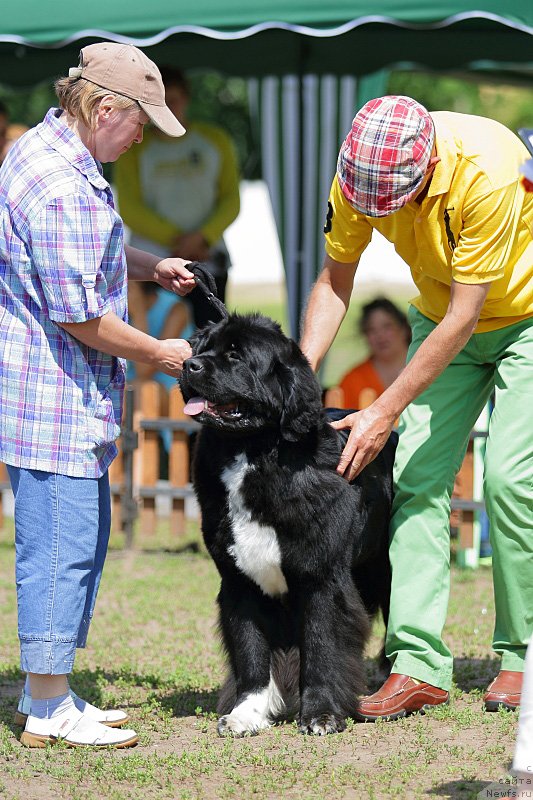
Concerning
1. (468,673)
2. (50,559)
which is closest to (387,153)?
(50,559)

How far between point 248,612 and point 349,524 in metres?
0.45

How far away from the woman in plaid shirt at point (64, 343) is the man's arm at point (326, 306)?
697 mm

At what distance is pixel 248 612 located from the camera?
3680 millimetres

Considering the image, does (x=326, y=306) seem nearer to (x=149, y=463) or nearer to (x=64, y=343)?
(x=64, y=343)

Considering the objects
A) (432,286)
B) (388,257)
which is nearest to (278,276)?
(388,257)

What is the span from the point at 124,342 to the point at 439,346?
1019 millimetres

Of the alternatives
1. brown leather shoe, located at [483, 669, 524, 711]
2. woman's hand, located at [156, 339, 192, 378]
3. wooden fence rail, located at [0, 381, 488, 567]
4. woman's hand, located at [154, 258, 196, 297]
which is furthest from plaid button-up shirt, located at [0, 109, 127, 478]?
wooden fence rail, located at [0, 381, 488, 567]

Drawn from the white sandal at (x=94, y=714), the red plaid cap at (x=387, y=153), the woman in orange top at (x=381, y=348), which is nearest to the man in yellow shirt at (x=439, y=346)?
the red plaid cap at (x=387, y=153)

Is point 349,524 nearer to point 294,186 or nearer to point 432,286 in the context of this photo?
point 432,286

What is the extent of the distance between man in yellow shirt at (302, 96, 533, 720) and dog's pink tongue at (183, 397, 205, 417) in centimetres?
54

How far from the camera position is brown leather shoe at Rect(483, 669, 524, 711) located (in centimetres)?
372

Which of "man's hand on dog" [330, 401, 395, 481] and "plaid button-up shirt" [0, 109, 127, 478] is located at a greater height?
"plaid button-up shirt" [0, 109, 127, 478]

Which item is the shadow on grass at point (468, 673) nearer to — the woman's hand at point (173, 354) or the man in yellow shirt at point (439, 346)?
the man in yellow shirt at point (439, 346)

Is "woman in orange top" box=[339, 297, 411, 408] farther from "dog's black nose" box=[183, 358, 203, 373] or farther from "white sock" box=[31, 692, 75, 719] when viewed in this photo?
"white sock" box=[31, 692, 75, 719]
